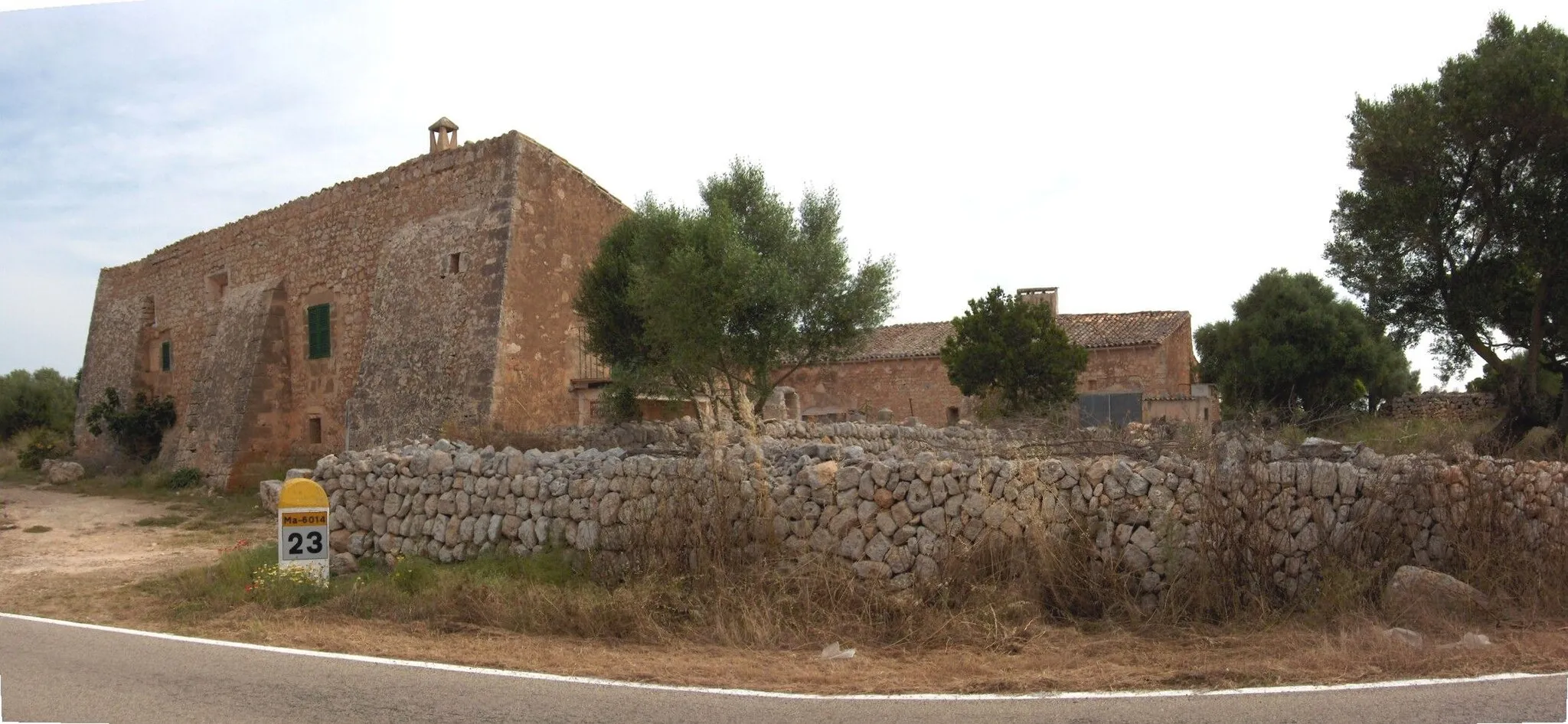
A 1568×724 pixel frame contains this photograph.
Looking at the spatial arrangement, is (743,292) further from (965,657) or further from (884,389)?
(884,389)

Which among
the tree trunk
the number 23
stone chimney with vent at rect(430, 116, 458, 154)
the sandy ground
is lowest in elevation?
the sandy ground

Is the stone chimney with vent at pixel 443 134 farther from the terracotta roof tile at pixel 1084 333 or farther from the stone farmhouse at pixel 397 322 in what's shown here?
the terracotta roof tile at pixel 1084 333

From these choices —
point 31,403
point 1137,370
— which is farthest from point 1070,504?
point 31,403

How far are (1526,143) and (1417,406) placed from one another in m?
10.3

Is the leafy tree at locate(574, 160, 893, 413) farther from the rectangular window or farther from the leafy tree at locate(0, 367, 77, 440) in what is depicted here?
the leafy tree at locate(0, 367, 77, 440)

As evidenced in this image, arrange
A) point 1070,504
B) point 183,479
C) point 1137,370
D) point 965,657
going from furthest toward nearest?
point 1137,370
point 183,479
point 1070,504
point 965,657

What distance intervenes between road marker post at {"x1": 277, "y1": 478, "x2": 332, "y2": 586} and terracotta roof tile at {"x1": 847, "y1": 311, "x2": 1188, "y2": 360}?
58.6 ft

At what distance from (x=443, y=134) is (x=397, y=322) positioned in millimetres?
3707

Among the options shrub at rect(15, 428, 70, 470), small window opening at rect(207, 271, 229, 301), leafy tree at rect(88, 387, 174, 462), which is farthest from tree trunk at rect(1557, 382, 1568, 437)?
shrub at rect(15, 428, 70, 470)

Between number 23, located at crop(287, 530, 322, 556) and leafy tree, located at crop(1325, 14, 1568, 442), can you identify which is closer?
number 23, located at crop(287, 530, 322, 556)

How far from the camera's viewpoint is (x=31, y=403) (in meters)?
42.4

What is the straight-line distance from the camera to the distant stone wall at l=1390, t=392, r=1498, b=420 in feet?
72.3

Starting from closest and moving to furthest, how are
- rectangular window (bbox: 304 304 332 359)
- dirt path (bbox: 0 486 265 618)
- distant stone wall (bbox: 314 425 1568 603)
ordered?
1. distant stone wall (bbox: 314 425 1568 603)
2. dirt path (bbox: 0 486 265 618)
3. rectangular window (bbox: 304 304 332 359)

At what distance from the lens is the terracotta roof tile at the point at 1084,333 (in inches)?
1073
